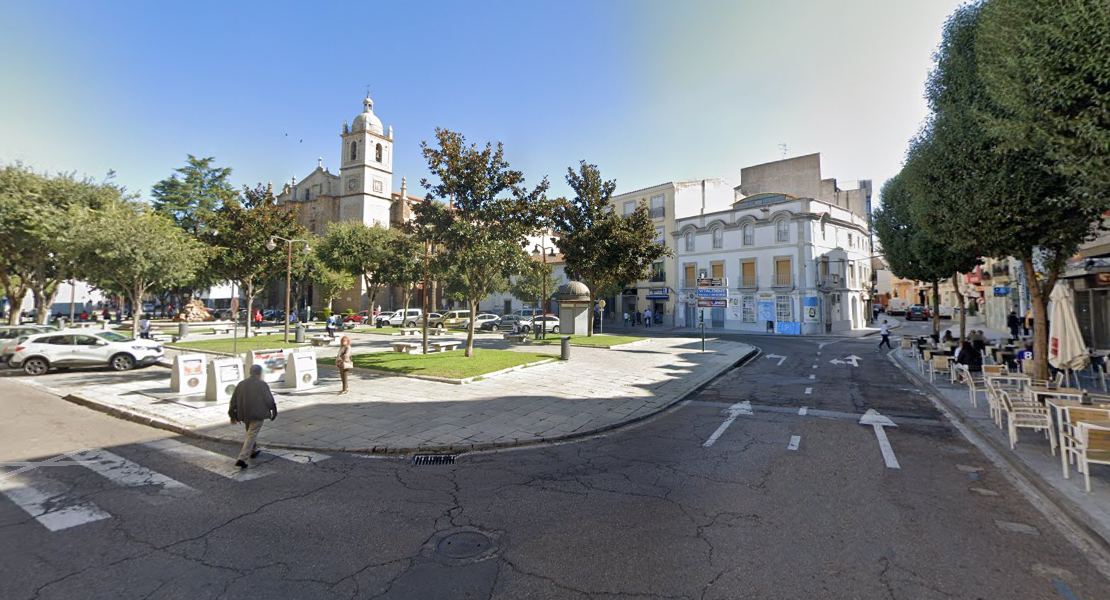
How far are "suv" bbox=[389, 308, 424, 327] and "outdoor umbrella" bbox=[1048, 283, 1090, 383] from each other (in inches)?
1444

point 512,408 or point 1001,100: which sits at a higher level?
point 1001,100

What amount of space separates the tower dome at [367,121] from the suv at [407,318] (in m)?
34.9

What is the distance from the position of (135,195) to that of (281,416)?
29235mm

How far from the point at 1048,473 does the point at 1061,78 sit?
4.95 meters

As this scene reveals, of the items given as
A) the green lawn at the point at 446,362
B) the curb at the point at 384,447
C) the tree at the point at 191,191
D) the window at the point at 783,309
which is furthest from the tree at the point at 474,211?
the tree at the point at 191,191

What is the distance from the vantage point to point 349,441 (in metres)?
7.72

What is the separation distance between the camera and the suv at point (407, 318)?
1537 inches

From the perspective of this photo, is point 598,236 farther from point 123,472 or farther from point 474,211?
point 123,472

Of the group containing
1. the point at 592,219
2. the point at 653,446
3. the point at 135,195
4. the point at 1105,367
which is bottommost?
the point at 653,446

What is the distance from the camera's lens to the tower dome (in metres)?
62.8

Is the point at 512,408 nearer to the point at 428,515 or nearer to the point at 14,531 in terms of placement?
the point at 428,515

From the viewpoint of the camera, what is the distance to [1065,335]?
8.98m

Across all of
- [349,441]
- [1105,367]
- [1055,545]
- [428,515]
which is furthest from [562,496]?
[1105,367]

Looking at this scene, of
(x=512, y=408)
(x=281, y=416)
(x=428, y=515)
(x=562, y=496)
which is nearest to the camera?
(x=428, y=515)
